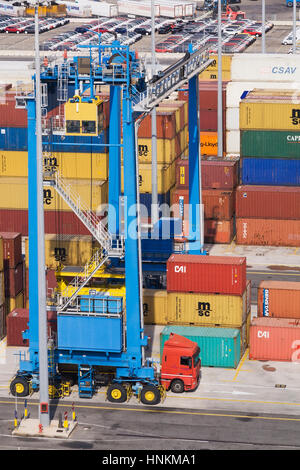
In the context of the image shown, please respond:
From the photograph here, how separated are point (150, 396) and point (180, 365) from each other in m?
2.40

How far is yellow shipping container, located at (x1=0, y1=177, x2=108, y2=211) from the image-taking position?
3273 inches

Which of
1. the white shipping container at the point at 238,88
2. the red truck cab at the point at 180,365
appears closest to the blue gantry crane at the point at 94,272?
the red truck cab at the point at 180,365

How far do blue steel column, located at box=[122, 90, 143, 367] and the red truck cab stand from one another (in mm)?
1561

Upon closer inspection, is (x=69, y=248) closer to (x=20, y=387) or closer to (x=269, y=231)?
(x=269, y=231)

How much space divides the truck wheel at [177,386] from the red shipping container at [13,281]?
47.5 feet

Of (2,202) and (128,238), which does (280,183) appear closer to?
(2,202)

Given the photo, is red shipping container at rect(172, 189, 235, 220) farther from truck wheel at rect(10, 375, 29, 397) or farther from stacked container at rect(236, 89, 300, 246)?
truck wheel at rect(10, 375, 29, 397)

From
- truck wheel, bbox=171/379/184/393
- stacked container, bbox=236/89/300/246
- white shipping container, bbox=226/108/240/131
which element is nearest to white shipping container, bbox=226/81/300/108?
white shipping container, bbox=226/108/240/131

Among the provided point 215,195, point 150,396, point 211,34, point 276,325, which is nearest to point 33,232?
point 150,396

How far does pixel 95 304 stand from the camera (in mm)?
64375

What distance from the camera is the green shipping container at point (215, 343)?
225 feet

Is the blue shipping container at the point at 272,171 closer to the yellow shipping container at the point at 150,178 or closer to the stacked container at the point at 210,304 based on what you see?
the yellow shipping container at the point at 150,178

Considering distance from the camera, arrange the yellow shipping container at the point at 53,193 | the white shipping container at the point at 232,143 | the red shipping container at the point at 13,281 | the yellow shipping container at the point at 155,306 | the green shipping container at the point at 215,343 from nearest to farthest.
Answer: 1. the green shipping container at the point at 215,343
2. the red shipping container at the point at 13,281
3. the yellow shipping container at the point at 155,306
4. the yellow shipping container at the point at 53,193
5. the white shipping container at the point at 232,143

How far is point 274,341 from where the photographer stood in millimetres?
69688
